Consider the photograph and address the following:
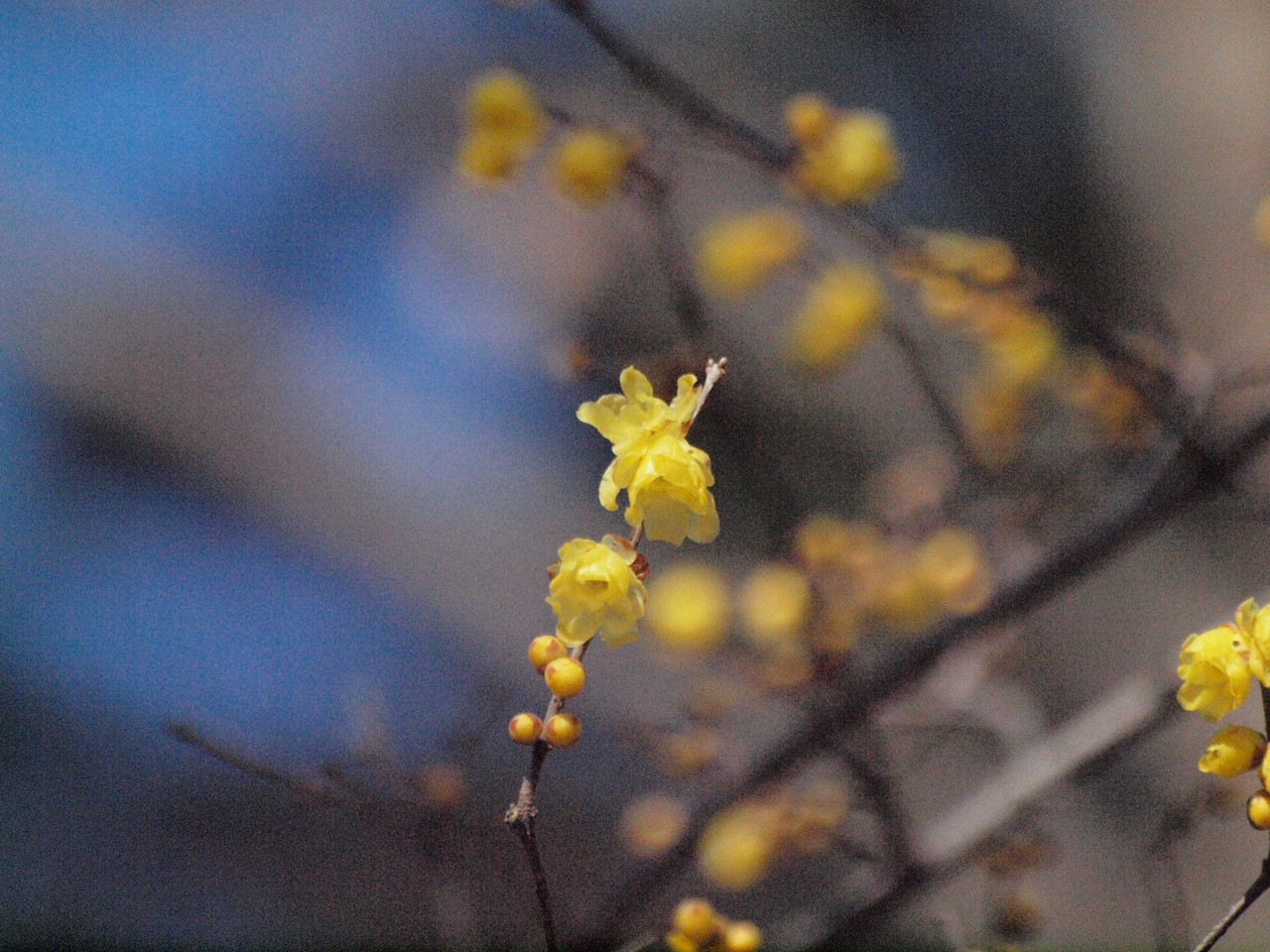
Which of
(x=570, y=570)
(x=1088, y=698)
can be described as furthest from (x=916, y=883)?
(x=1088, y=698)

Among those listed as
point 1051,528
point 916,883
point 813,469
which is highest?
point 813,469

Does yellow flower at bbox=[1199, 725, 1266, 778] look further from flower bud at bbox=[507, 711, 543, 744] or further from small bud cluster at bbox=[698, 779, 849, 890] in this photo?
small bud cluster at bbox=[698, 779, 849, 890]

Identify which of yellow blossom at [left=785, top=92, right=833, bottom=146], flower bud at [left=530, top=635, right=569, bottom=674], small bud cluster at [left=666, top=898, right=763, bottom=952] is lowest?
small bud cluster at [left=666, top=898, right=763, bottom=952]

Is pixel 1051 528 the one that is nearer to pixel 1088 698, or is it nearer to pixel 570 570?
pixel 570 570

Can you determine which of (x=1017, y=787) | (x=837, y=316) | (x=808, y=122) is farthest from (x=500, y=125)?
(x=1017, y=787)

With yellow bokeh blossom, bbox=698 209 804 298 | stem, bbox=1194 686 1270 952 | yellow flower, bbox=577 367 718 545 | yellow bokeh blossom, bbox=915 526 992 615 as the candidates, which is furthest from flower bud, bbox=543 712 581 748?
yellow bokeh blossom, bbox=698 209 804 298
